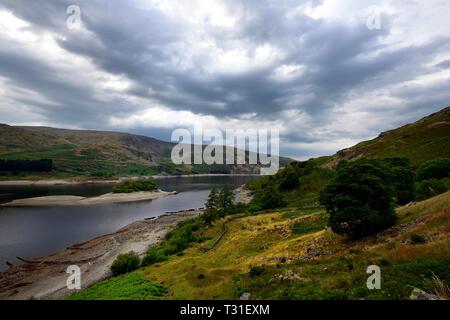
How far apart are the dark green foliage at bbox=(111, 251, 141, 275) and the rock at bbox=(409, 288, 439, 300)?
4025 centimetres

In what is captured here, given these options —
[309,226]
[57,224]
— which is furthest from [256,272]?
[57,224]

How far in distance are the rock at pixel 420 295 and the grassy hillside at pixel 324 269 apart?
0.64 metres

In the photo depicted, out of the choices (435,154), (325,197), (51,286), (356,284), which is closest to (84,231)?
(51,286)

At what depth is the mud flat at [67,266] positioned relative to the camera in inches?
1667

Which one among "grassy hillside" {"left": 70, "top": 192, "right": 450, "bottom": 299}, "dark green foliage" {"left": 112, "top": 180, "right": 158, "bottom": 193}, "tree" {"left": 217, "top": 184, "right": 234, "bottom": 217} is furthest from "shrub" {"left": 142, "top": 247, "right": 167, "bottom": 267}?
"dark green foliage" {"left": 112, "top": 180, "right": 158, "bottom": 193}

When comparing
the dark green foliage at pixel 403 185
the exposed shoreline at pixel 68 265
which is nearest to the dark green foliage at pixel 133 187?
the exposed shoreline at pixel 68 265

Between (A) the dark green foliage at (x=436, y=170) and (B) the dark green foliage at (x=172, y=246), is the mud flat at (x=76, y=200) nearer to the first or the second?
(B) the dark green foliage at (x=172, y=246)

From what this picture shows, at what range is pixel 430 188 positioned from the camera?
4297cm

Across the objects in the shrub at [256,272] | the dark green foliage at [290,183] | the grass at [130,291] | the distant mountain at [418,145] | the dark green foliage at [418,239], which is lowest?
the grass at [130,291]

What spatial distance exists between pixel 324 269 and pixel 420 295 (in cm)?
844

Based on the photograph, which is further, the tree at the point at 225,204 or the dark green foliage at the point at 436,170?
the tree at the point at 225,204

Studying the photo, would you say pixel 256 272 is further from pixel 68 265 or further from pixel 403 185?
pixel 68 265

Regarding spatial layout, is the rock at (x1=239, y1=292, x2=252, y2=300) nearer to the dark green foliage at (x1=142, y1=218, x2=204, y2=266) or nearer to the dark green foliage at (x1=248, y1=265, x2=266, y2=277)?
the dark green foliage at (x1=248, y1=265, x2=266, y2=277)

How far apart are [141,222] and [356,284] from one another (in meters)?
87.0
